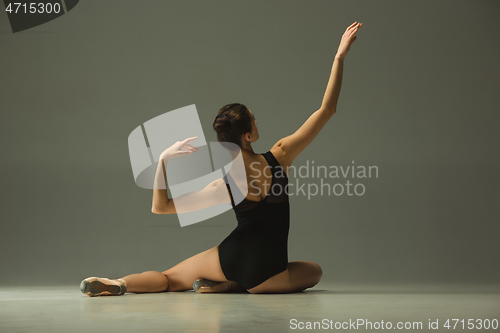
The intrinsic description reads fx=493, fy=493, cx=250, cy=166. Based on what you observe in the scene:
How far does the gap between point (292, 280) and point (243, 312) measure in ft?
2.28

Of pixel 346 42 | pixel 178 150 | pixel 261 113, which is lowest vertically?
pixel 178 150

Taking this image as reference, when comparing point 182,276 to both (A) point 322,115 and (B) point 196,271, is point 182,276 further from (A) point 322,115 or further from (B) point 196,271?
(A) point 322,115

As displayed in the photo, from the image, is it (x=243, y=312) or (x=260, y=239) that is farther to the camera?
(x=260, y=239)

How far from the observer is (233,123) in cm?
227

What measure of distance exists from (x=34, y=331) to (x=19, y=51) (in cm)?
358

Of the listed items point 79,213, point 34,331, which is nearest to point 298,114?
point 79,213

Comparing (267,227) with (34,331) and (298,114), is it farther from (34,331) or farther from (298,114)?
(298,114)

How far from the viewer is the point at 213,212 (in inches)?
159
